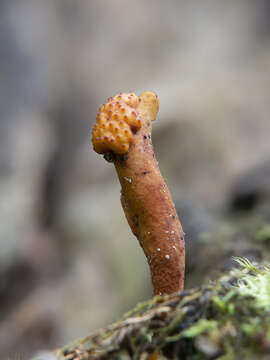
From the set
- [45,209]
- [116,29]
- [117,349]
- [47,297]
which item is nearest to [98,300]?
[47,297]

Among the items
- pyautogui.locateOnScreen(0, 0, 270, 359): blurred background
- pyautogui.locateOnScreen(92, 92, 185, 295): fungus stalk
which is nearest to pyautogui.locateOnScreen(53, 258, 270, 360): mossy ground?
pyautogui.locateOnScreen(92, 92, 185, 295): fungus stalk

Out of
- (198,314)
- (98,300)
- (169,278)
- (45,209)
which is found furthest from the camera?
(45,209)

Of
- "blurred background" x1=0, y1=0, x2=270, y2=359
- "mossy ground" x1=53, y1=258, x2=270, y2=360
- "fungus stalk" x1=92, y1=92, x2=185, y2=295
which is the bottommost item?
"mossy ground" x1=53, y1=258, x2=270, y2=360

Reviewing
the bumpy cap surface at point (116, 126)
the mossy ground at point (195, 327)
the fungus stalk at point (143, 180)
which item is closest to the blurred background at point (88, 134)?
the fungus stalk at point (143, 180)

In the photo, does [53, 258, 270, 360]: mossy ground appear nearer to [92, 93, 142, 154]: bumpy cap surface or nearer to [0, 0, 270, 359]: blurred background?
[92, 93, 142, 154]: bumpy cap surface

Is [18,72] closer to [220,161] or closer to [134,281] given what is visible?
[220,161]

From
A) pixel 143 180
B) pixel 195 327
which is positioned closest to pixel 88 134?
pixel 143 180

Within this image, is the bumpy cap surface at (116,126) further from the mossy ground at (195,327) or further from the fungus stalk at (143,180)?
the mossy ground at (195,327)
